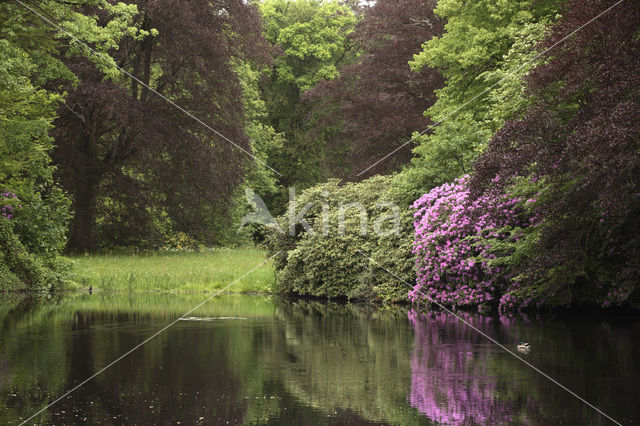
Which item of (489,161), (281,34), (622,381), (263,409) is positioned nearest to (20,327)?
(263,409)

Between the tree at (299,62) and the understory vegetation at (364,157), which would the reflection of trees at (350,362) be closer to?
the understory vegetation at (364,157)

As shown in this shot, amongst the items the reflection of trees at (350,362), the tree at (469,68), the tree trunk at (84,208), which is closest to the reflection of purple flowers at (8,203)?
the reflection of trees at (350,362)

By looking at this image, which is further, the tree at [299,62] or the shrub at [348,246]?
the tree at [299,62]

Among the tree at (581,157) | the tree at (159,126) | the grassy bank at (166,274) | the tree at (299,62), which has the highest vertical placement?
the tree at (299,62)

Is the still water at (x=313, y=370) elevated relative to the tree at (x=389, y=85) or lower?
lower

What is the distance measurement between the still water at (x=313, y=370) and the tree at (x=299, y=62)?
111 feet

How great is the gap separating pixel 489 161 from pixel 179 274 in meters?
11.1

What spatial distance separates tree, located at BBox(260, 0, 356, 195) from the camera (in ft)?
152

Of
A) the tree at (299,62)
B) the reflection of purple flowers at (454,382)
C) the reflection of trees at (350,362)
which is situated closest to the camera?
the reflection of purple flowers at (454,382)

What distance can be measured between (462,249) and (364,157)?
1667 cm

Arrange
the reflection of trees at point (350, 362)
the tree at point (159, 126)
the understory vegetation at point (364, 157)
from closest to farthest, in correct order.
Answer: the reflection of trees at point (350, 362)
the understory vegetation at point (364, 157)
the tree at point (159, 126)

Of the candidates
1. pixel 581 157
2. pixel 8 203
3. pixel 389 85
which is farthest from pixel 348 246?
pixel 389 85

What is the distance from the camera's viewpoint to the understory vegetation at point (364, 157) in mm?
11891

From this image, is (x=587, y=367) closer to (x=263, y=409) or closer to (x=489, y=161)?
(x=263, y=409)
